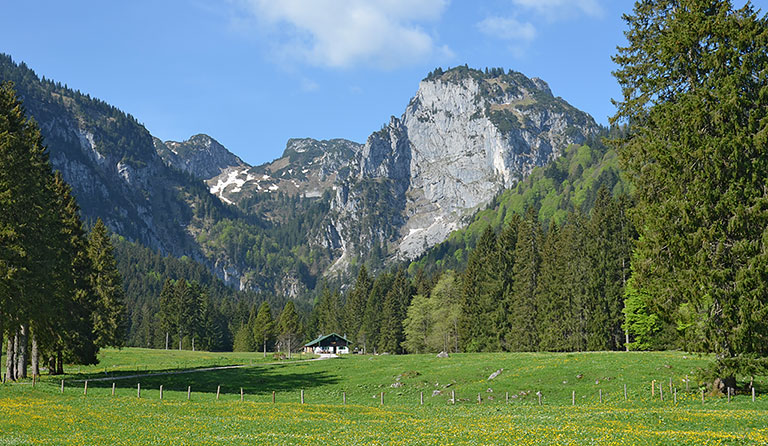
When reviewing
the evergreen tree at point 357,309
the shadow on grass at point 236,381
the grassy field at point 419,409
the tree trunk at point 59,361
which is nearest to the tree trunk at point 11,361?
the grassy field at point 419,409

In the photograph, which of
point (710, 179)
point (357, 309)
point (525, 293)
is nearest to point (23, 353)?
point (710, 179)

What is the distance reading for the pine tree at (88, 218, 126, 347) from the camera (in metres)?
66.9

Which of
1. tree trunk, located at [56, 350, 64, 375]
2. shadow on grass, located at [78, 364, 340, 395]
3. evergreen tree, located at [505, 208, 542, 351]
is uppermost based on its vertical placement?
evergreen tree, located at [505, 208, 542, 351]

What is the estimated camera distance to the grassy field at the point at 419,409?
2136cm

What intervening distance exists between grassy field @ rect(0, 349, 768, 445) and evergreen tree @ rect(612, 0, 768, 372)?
459 centimetres

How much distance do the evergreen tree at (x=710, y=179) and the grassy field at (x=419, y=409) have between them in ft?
15.1

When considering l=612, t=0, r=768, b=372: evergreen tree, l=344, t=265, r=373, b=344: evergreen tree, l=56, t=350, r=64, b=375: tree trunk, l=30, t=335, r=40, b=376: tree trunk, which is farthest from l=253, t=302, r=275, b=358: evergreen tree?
l=612, t=0, r=768, b=372: evergreen tree

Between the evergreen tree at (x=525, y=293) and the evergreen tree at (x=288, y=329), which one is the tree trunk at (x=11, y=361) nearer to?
the evergreen tree at (x=525, y=293)

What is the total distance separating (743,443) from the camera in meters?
17.4

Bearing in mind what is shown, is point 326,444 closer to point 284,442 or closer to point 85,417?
point 284,442

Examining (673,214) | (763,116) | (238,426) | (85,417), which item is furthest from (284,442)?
(763,116)

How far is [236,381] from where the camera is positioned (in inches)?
2334

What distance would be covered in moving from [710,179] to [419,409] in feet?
66.0

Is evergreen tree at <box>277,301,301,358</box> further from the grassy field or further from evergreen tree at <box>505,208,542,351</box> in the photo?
the grassy field
